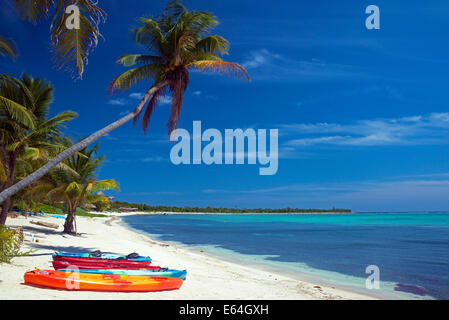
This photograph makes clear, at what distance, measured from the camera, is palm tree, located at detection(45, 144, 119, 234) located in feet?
56.6

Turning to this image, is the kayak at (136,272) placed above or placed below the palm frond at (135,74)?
below

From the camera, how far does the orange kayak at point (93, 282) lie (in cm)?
678

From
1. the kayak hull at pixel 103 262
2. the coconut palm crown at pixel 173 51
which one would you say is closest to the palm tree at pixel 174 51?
the coconut palm crown at pixel 173 51

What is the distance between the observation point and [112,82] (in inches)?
465

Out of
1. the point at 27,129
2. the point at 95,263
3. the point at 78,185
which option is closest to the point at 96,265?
the point at 95,263

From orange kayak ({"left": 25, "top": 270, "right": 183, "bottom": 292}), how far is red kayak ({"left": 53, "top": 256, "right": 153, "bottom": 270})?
1174mm

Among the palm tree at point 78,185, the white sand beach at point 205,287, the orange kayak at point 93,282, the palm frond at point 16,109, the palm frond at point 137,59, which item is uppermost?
the palm frond at point 137,59

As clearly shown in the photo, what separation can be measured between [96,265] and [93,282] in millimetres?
1751

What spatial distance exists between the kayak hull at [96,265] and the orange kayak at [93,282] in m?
1.11

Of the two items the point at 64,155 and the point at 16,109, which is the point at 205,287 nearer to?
the point at 64,155

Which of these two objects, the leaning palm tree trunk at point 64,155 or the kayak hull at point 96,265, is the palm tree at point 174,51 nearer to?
the leaning palm tree trunk at point 64,155

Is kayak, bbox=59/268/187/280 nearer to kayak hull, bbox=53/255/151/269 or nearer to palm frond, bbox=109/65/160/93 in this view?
kayak hull, bbox=53/255/151/269

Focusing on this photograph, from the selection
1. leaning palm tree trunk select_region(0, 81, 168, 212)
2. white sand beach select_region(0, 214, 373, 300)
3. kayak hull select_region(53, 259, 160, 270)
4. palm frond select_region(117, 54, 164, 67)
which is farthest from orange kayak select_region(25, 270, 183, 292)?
palm frond select_region(117, 54, 164, 67)
